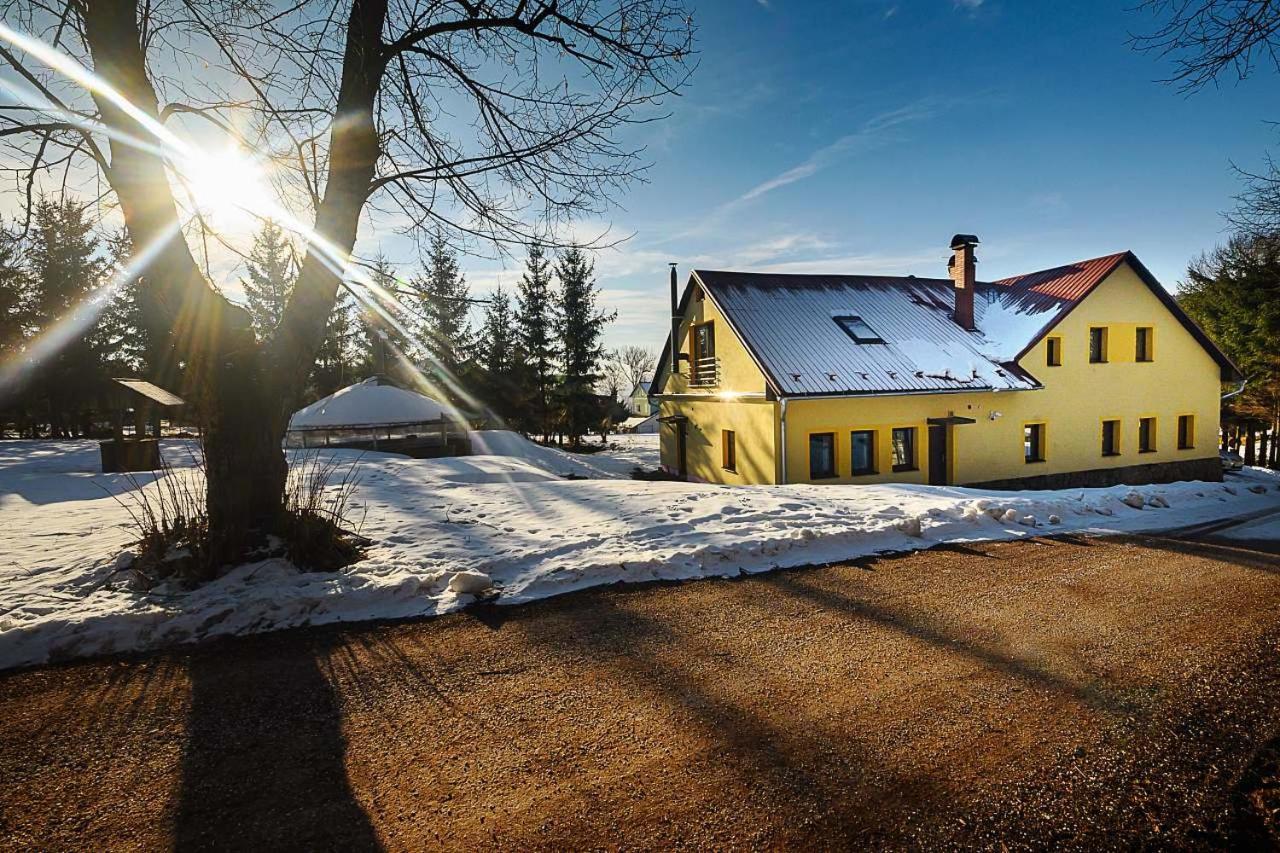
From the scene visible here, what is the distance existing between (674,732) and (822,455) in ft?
38.5

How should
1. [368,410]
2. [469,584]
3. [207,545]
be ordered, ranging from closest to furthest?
[469,584]
[207,545]
[368,410]

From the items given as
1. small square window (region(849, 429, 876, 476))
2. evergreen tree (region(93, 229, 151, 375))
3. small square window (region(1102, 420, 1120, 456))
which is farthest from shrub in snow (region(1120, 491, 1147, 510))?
evergreen tree (region(93, 229, 151, 375))

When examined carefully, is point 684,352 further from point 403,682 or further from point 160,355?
point 403,682

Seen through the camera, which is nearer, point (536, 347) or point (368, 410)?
point (368, 410)

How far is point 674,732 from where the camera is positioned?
8.79 feet

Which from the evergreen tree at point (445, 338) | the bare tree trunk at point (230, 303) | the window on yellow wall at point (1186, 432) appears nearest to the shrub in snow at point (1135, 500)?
the bare tree trunk at point (230, 303)

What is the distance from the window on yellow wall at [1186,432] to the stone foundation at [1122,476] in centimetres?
52

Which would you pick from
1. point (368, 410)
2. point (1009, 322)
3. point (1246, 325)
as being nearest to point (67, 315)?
point (368, 410)

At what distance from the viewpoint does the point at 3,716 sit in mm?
2811

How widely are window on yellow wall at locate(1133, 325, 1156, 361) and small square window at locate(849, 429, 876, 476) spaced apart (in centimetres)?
1027

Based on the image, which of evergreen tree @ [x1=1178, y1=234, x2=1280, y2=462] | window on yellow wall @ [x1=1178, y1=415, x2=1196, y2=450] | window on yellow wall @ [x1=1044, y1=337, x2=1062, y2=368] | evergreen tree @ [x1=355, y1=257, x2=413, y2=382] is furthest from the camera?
evergreen tree @ [x1=355, y1=257, x2=413, y2=382]

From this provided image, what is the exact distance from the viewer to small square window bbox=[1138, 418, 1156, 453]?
17406mm

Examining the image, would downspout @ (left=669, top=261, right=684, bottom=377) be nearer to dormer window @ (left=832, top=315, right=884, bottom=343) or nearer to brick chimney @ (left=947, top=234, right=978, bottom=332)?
dormer window @ (left=832, top=315, right=884, bottom=343)

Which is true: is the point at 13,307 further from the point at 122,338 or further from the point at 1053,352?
the point at 1053,352
